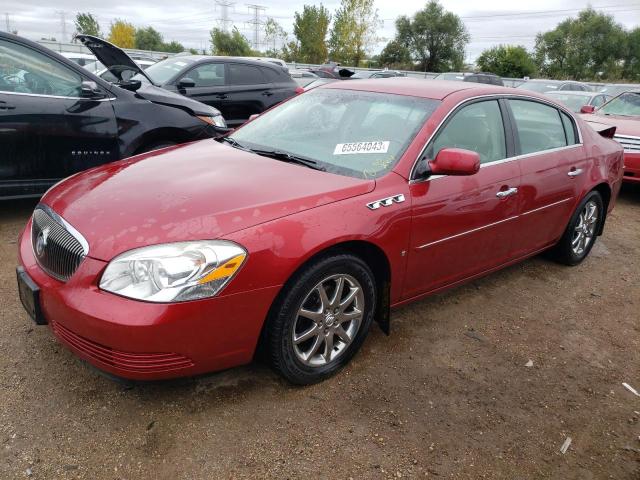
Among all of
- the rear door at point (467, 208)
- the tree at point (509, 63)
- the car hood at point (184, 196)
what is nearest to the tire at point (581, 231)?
the rear door at point (467, 208)

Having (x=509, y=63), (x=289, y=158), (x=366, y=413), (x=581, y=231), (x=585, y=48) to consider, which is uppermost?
(x=585, y=48)

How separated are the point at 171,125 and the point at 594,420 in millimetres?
4459

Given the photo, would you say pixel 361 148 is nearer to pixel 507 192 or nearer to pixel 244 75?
pixel 507 192

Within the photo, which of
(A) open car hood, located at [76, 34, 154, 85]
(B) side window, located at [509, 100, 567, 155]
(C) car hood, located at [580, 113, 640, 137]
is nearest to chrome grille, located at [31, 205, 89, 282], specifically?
(B) side window, located at [509, 100, 567, 155]

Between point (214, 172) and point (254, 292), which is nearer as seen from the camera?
point (254, 292)

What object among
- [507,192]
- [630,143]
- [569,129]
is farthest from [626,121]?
[507,192]

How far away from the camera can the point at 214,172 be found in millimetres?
2793

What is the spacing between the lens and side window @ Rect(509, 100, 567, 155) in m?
3.70

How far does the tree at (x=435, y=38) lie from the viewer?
56625 millimetres

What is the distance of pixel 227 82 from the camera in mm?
8492

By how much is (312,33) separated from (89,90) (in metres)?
50.9

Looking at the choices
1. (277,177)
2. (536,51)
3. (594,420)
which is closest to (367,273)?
(277,177)

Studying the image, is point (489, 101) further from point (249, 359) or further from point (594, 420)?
point (249, 359)

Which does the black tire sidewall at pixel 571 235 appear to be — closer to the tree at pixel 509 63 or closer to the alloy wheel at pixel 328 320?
the alloy wheel at pixel 328 320
